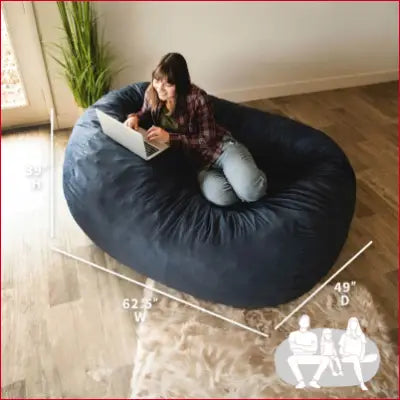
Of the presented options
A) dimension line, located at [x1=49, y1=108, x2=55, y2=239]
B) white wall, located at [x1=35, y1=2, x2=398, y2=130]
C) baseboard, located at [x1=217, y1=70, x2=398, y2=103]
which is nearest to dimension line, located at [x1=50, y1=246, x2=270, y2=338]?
dimension line, located at [x1=49, y1=108, x2=55, y2=239]

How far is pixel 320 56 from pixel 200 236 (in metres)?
1.85

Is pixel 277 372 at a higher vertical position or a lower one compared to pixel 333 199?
lower

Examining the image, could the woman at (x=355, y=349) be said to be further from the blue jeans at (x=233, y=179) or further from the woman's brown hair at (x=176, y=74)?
the woman's brown hair at (x=176, y=74)

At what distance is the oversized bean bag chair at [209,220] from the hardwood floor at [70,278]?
0.59 ft

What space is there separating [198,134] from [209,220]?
394 mm

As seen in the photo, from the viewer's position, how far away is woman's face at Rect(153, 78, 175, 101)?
1.65 metres

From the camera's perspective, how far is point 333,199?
163cm

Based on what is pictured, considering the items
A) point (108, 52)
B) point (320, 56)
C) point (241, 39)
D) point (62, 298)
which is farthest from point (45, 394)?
point (320, 56)

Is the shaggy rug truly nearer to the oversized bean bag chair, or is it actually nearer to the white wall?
the oversized bean bag chair

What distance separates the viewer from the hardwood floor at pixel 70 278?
4.80ft

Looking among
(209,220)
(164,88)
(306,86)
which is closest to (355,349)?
(209,220)

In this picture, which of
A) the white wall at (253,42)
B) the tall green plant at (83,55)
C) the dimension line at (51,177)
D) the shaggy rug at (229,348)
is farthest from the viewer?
the white wall at (253,42)

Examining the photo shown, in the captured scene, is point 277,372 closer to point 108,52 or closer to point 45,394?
point 45,394

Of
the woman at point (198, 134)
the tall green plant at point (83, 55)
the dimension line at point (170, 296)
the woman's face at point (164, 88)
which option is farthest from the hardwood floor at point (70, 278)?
the woman's face at point (164, 88)
